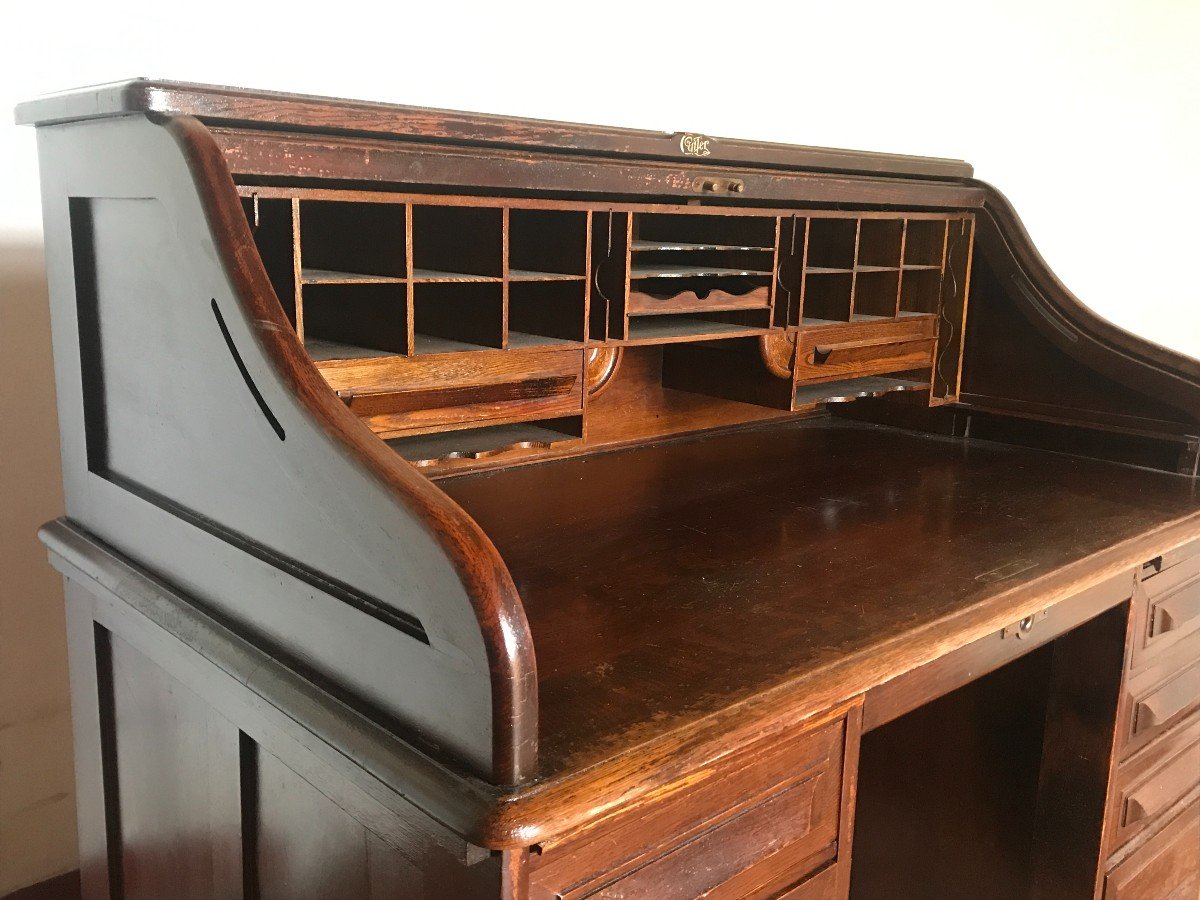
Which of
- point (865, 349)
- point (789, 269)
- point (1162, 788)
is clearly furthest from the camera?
point (865, 349)

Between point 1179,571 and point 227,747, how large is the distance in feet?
4.95

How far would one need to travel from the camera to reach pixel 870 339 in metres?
2.01

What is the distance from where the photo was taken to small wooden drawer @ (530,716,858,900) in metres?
0.95

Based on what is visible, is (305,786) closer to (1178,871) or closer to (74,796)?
(74,796)

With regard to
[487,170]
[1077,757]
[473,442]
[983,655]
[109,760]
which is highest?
[487,170]

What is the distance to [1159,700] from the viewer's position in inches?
72.2

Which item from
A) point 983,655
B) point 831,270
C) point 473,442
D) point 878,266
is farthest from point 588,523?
point 878,266

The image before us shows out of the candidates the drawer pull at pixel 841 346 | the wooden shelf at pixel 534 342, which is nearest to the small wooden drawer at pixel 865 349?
the drawer pull at pixel 841 346

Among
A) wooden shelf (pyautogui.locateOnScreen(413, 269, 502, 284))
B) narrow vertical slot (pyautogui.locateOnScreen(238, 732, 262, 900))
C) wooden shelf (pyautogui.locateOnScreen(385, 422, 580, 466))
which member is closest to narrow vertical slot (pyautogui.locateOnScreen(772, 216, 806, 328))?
wooden shelf (pyautogui.locateOnScreen(385, 422, 580, 466))

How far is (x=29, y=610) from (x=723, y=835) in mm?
1212

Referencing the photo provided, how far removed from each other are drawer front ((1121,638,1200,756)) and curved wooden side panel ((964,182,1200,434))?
17.5 inches

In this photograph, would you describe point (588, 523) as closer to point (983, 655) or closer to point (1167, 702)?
point (983, 655)

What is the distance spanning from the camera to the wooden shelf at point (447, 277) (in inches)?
54.0

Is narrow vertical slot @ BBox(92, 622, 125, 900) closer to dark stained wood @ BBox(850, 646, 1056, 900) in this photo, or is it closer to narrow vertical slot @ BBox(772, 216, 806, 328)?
narrow vertical slot @ BBox(772, 216, 806, 328)
